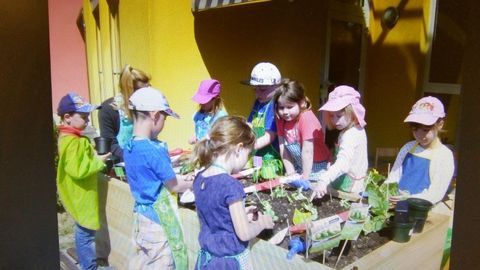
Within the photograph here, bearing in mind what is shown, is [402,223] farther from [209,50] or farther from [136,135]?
[209,50]

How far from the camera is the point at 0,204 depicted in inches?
44.5

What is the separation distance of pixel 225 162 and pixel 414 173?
4.41ft

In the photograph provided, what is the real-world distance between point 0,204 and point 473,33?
1.18m

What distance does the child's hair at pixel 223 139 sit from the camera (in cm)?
176

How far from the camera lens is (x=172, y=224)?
7.40 feet

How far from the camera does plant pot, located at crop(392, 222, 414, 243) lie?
6.58 feet

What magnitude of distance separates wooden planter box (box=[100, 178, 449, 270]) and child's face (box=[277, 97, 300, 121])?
2.90 feet

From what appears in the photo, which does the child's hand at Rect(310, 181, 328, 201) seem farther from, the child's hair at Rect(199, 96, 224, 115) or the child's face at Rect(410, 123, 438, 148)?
the child's hair at Rect(199, 96, 224, 115)

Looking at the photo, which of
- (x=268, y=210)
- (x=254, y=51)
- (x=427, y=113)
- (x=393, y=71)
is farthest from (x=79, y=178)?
(x=393, y=71)

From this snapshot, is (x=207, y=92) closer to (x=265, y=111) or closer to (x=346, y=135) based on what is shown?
(x=265, y=111)

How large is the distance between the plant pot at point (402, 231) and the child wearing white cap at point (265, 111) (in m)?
1.18

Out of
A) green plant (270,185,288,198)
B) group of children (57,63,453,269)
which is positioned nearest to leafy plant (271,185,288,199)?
green plant (270,185,288,198)

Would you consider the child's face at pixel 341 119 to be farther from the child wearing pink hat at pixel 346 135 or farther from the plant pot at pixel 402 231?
the plant pot at pixel 402 231

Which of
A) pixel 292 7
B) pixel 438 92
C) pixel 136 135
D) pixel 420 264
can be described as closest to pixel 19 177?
pixel 136 135
